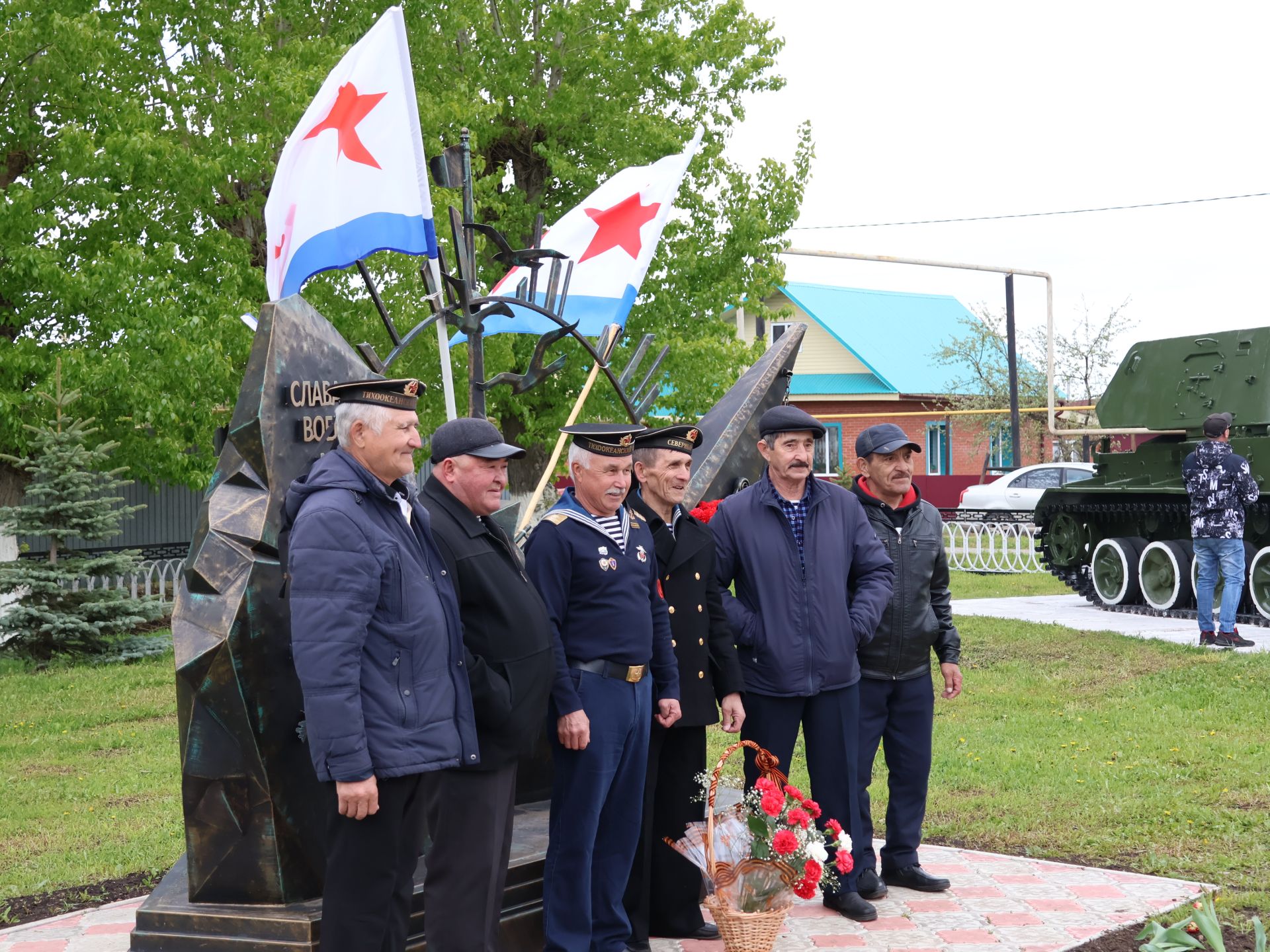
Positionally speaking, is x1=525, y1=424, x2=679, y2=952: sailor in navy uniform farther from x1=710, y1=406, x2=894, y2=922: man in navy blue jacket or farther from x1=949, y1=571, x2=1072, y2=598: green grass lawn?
x1=949, y1=571, x2=1072, y2=598: green grass lawn

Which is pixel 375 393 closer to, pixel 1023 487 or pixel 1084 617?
pixel 1084 617

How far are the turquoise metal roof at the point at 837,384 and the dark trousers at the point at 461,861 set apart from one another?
3470 cm

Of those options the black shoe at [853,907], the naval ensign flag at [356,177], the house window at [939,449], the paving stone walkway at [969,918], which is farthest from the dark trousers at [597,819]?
the house window at [939,449]

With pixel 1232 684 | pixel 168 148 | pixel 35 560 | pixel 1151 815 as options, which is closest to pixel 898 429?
pixel 1151 815

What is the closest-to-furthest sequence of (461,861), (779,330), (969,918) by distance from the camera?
(461,861)
(969,918)
(779,330)

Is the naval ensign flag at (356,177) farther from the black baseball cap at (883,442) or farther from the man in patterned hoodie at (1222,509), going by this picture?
the man in patterned hoodie at (1222,509)

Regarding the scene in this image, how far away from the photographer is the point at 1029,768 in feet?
26.8

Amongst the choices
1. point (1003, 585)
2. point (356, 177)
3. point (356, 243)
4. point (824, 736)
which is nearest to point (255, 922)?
point (824, 736)

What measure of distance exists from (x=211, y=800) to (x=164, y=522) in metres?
17.8

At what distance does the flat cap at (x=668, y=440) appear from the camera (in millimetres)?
5281

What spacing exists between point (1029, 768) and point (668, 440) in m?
4.06

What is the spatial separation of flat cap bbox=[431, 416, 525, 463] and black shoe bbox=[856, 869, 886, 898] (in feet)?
8.20

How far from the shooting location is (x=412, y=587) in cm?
388

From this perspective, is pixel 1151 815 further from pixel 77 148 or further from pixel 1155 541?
pixel 77 148
